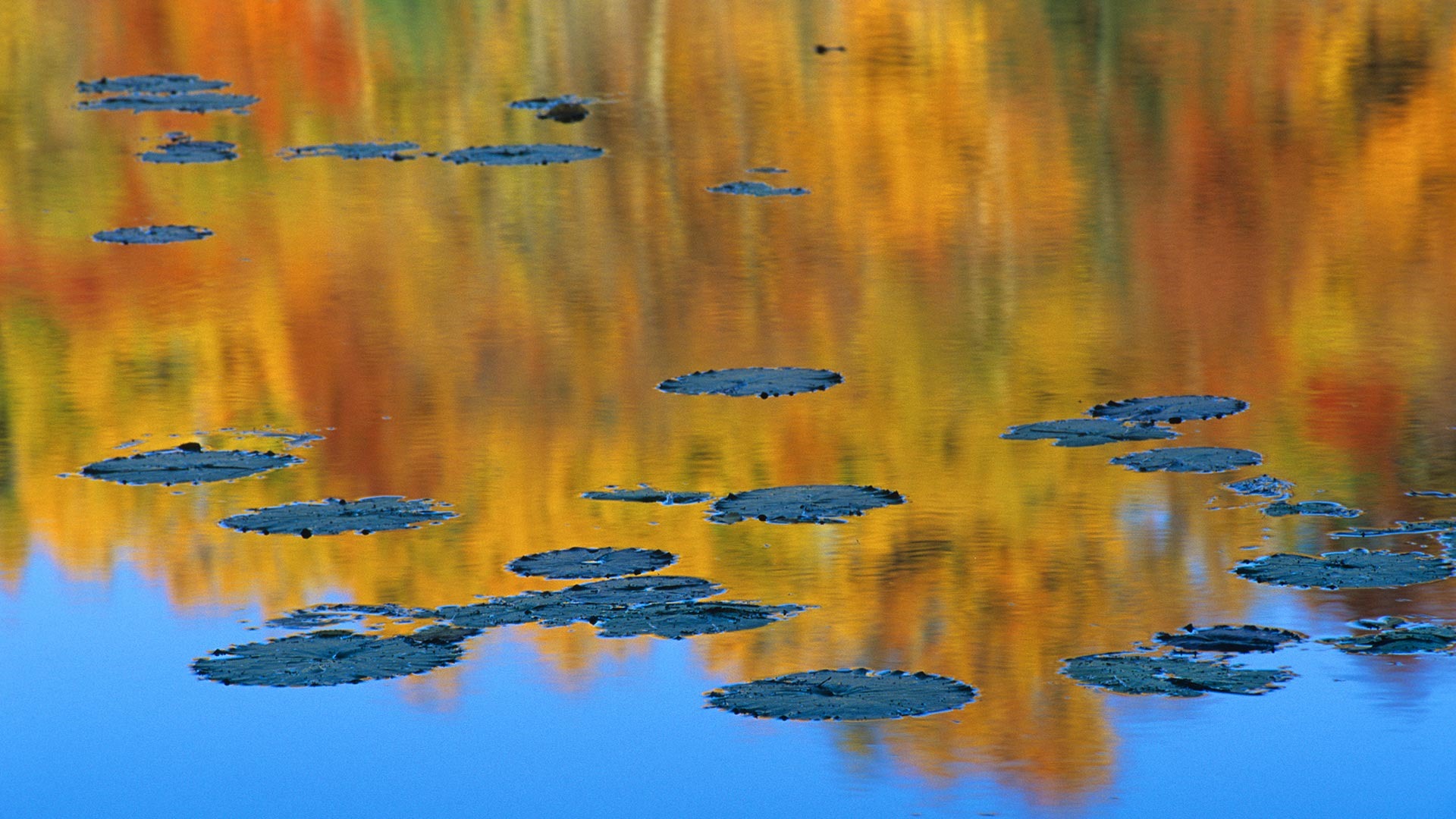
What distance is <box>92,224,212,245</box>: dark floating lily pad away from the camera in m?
10.3

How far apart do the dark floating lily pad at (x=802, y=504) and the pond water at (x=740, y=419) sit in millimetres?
82

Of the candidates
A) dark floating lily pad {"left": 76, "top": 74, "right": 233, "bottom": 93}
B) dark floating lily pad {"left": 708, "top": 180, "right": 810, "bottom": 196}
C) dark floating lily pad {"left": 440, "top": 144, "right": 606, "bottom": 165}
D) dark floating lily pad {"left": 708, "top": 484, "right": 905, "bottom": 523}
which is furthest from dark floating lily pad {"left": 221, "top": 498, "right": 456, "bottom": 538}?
dark floating lily pad {"left": 76, "top": 74, "right": 233, "bottom": 93}

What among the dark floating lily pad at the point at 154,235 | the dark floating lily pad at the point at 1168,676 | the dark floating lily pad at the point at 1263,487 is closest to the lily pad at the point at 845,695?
the dark floating lily pad at the point at 1168,676

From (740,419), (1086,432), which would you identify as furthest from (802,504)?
(1086,432)

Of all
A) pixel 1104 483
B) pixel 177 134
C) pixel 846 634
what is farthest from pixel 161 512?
pixel 177 134

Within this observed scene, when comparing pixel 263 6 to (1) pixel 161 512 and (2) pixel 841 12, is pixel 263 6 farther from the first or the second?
(1) pixel 161 512

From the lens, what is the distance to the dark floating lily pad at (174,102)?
14.8 m

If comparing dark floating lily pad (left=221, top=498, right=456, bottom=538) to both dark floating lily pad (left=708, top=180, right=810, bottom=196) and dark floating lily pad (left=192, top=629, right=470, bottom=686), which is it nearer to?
dark floating lily pad (left=192, top=629, right=470, bottom=686)

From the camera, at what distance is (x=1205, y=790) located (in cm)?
445

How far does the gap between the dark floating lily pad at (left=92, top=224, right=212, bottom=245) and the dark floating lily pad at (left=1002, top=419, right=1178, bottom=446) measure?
4777 mm

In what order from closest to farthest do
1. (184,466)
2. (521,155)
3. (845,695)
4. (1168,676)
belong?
(845,695) → (1168,676) → (184,466) → (521,155)

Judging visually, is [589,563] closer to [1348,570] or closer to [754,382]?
[1348,570]

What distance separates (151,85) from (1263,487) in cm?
1124

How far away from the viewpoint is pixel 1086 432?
22.9 feet
